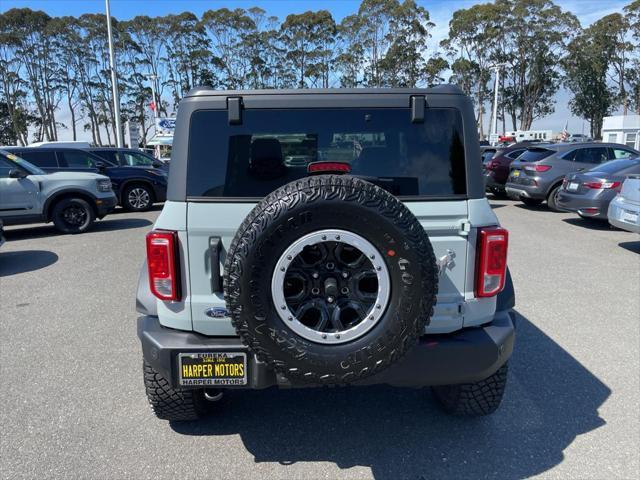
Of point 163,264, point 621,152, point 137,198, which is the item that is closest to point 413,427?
point 163,264

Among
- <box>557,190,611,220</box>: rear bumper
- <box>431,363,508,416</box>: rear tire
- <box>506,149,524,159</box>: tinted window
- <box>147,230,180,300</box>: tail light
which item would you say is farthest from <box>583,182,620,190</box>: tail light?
<box>147,230,180,300</box>: tail light

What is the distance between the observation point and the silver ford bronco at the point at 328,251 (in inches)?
86.0

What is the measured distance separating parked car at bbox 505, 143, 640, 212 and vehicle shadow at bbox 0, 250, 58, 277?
11.0 m

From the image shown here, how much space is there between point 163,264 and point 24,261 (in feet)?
21.7

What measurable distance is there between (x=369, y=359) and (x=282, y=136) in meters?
1.28

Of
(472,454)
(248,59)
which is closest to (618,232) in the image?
(472,454)

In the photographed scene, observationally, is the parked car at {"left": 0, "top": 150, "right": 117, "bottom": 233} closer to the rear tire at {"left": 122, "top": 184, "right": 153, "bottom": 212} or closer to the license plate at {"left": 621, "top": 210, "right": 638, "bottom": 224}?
the rear tire at {"left": 122, "top": 184, "right": 153, "bottom": 212}

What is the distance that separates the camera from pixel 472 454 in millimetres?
2832

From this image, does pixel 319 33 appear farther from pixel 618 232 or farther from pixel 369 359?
pixel 369 359

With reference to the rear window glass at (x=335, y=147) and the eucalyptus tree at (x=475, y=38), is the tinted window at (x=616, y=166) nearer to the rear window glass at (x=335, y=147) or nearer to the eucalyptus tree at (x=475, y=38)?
the rear window glass at (x=335, y=147)

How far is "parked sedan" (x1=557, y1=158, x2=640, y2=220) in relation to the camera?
9.65 meters

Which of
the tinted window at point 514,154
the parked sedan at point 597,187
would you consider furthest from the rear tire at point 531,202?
the parked sedan at point 597,187

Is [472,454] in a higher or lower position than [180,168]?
lower

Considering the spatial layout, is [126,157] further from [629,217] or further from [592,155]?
[592,155]
